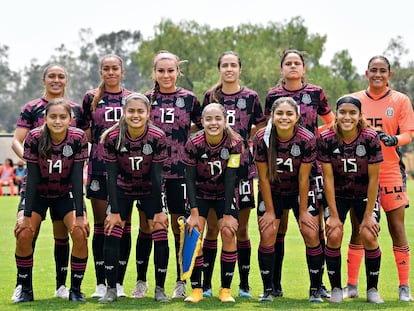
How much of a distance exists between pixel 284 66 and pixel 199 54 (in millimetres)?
68513

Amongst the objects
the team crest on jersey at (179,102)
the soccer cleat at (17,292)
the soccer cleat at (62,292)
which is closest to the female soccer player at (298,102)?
the team crest on jersey at (179,102)

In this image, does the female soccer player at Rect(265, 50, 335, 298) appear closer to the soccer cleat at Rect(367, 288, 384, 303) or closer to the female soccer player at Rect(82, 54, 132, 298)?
the soccer cleat at Rect(367, 288, 384, 303)

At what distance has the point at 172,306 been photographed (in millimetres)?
7754

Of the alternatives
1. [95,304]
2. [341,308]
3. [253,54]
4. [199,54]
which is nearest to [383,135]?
[341,308]

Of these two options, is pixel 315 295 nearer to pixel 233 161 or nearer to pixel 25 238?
pixel 233 161

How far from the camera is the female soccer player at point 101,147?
8672mm

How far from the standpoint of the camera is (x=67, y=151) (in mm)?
8109

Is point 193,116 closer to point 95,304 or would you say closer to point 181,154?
point 181,154

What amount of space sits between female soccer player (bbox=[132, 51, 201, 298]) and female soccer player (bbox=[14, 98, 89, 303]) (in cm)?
83

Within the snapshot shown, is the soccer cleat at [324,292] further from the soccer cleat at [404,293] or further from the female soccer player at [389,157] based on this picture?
the soccer cleat at [404,293]

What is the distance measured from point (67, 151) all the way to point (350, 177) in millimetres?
2693

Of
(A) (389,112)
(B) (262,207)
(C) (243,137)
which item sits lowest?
(B) (262,207)

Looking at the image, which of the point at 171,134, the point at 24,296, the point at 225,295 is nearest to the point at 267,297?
the point at 225,295

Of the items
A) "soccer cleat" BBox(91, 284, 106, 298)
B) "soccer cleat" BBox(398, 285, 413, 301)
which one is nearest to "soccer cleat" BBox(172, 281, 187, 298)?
"soccer cleat" BBox(91, 284, 106, 298)
